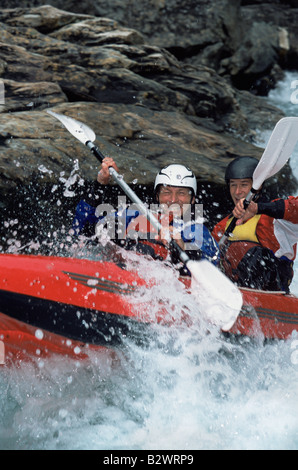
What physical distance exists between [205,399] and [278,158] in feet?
6.05

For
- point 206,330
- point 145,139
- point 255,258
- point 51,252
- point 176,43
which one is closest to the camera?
point 206,330

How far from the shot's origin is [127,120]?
5.55m

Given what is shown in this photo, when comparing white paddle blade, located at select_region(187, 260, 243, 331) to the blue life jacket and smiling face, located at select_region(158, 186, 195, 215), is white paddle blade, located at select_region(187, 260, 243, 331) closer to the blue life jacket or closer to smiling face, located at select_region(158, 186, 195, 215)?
the blue life jacket

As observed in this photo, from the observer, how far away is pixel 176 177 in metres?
3.95

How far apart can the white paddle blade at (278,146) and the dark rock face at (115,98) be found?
1408 mm

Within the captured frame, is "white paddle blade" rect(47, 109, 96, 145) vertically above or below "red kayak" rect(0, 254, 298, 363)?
above

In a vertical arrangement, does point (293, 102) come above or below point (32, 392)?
below

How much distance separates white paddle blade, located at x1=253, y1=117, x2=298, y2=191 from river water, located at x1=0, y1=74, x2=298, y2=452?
1.25m

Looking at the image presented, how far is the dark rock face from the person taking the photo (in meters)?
4.70
